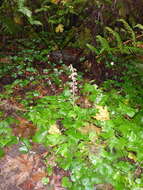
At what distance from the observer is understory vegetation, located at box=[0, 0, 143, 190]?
7.39 ft

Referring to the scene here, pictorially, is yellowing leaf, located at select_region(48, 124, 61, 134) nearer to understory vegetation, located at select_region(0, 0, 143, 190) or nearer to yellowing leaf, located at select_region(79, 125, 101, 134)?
understory vegetation, located at select_region(0, 0, 143, 190)

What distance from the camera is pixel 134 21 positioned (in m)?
4.09

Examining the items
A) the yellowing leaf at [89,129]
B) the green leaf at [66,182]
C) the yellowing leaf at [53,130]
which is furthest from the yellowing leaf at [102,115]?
the green leaf at [66,182]

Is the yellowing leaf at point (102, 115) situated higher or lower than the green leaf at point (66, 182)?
higher

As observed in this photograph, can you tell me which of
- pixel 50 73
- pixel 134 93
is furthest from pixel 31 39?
pixel 134 93

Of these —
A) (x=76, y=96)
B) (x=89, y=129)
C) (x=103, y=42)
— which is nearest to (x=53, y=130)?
(x=89, y=129)

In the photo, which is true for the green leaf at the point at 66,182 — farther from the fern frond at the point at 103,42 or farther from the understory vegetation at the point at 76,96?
the fern frond at the point at 103,42

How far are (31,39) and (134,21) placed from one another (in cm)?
208

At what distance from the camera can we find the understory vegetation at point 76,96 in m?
2.25

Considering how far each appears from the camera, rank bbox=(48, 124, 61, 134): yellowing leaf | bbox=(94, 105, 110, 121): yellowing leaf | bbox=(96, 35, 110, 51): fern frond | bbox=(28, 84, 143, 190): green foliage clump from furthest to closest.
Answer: bbox=(96, 35, 110, 51): fern frond
bbox=(94, 105, 110, 121): yellowing leaf
bbox=(48, 124, 61, 134): yellowing leaf
bbox=(28, 84, 143, 190): green foliage clump

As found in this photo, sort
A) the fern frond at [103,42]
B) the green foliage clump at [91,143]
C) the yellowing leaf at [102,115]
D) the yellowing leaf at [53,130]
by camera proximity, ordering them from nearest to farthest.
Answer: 1. the green foliage clump at [91,143]
2. the yellowing leaf at [53,130]
3. the yellowing leaf at [102,115]
4. the fern frond at [103,42]

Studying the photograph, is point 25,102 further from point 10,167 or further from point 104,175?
point 104,175

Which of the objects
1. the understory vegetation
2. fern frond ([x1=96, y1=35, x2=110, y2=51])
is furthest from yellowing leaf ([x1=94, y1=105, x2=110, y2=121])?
fern frond ([x1=96, y1=35, x2=110, y2=51])

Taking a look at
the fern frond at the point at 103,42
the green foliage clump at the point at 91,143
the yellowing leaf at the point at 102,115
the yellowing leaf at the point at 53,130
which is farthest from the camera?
the fern frond at the point at 103,42
